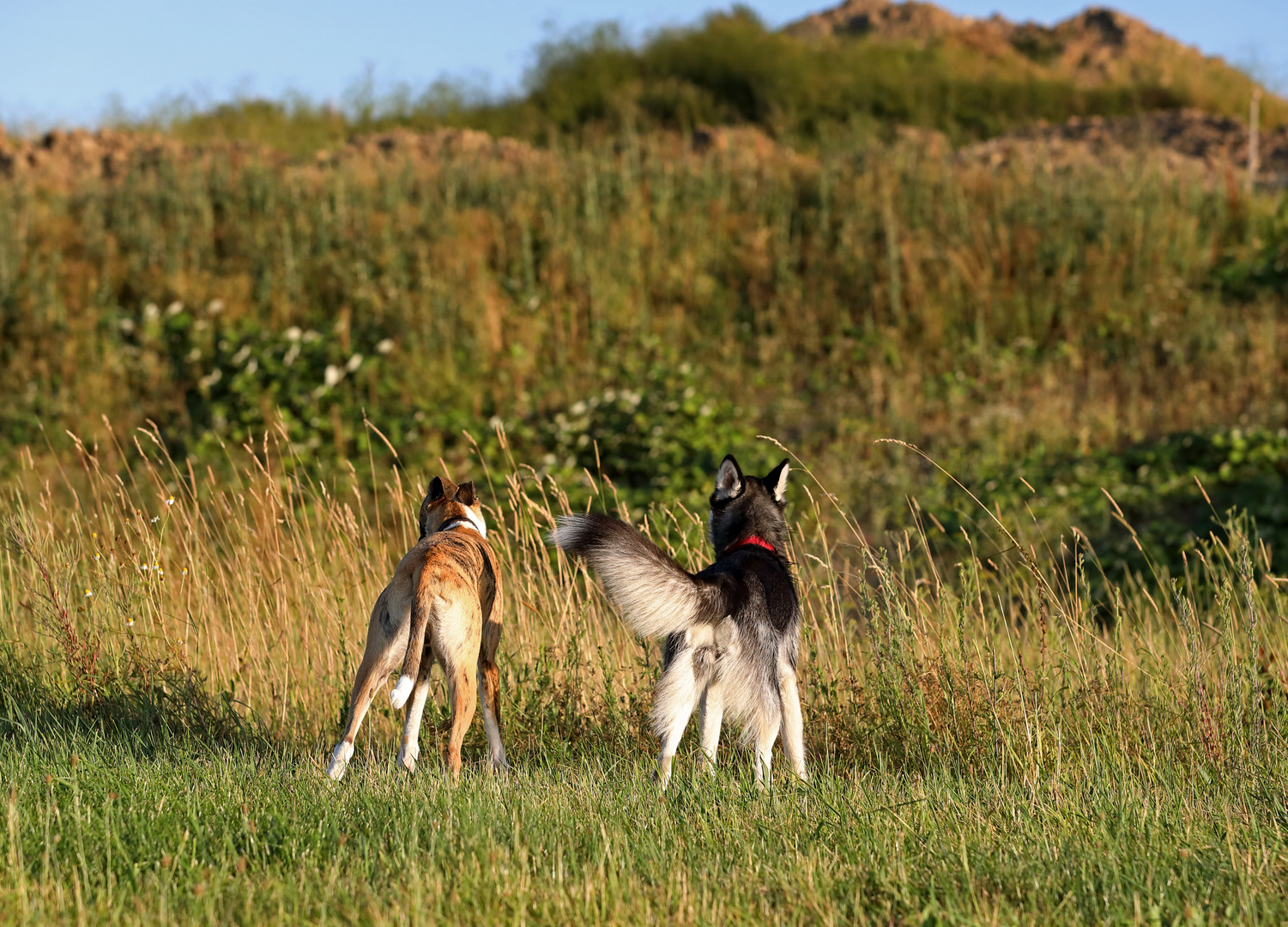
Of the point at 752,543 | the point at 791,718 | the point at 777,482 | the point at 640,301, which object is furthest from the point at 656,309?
the point at 791,718

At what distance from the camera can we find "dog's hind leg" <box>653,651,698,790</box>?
3680 millimetres

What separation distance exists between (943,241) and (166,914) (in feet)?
41.2

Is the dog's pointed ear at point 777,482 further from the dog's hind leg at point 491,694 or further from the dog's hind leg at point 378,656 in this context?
the dog's hind leg at point 378,656

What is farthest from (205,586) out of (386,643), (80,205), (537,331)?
(80,205)

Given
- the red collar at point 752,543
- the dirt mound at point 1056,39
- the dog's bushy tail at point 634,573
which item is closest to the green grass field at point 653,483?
the red collar at point 752,543

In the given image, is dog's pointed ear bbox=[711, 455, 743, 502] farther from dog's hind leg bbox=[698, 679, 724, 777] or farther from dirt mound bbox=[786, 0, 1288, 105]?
dirt mound bbox=[786, 0, 1288, 105]

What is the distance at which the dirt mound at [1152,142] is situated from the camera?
1633 centimetres

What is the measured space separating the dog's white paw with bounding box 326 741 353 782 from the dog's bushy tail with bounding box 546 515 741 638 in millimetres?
1038

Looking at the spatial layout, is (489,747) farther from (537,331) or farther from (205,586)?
(537,331)

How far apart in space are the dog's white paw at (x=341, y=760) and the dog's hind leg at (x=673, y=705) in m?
1.08

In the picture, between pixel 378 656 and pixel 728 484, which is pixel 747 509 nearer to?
pixel 728 484

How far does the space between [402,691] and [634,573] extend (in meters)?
0.85

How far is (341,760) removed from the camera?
369 cm

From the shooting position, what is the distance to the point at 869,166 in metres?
14.7
